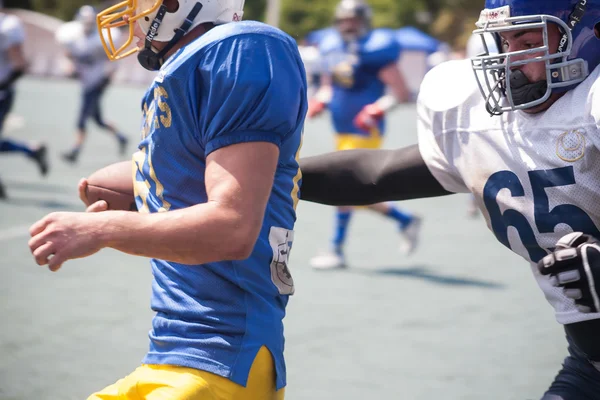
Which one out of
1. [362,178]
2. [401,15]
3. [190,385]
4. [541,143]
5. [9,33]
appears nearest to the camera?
[190,385]

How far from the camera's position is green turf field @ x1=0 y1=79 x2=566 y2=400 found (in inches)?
182

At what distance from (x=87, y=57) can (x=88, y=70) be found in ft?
0.64

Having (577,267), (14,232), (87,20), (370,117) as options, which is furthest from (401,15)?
(577,267)

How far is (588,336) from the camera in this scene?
2.53 m

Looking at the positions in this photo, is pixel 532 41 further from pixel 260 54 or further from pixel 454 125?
pixel 260 54

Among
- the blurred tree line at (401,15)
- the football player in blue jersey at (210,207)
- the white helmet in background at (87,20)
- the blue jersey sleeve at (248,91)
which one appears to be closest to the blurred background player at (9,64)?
the white helmet in background at (87,20)

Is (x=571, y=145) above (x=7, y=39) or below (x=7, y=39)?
above

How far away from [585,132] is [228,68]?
100cm

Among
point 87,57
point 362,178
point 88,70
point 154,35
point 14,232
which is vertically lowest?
point 14,232

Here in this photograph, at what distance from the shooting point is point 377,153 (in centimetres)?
310

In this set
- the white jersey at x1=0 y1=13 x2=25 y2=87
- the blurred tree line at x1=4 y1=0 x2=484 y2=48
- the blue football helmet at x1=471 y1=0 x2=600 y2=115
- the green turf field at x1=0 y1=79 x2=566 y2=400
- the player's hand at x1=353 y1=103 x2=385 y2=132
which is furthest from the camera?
the blurred tree line at x1=4 y1=0 x2=484 y2=48

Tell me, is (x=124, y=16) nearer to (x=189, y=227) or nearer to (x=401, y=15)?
(x=189, y=227)

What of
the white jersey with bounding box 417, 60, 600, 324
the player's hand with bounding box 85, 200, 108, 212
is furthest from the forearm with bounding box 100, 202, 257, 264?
the white jersey with bounding box 417, 60, 600, 324

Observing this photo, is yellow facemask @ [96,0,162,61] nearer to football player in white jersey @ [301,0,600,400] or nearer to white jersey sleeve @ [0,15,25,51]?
football player in white jersey @ [301,0,600,400]
